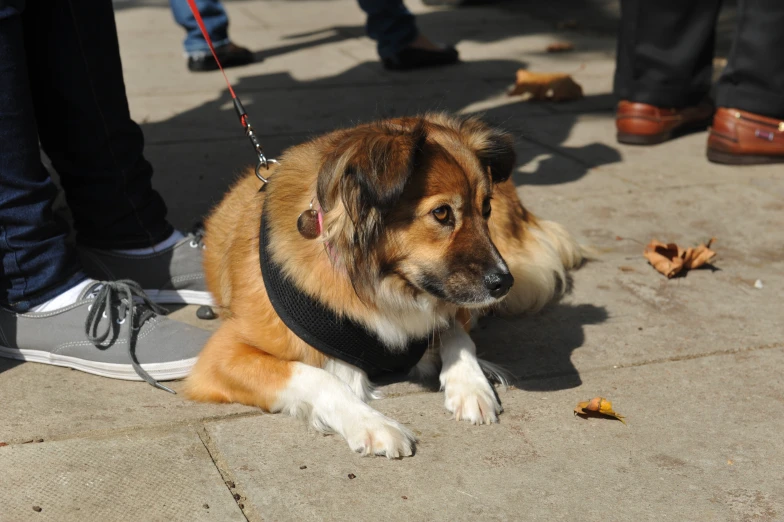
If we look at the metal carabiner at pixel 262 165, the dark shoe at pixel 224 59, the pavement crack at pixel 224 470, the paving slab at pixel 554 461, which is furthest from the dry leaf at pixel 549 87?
the pavement crack at pixel 224 470

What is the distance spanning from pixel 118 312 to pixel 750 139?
4.42 metres

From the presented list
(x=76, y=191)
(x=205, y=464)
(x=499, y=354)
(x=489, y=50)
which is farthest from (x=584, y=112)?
(x=205, y=464)

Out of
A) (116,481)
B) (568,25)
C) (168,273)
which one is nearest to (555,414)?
(116,481)

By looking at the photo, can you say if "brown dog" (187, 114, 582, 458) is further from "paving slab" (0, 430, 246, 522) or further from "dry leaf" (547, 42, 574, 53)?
"dry leaf" (547, 42, 574, 53)

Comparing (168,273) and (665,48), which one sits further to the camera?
(665,48)

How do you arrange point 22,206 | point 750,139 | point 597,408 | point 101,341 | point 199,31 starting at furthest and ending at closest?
point 199,31 → point 750,139 → point 101,341 → point 22,206 → point 597,408

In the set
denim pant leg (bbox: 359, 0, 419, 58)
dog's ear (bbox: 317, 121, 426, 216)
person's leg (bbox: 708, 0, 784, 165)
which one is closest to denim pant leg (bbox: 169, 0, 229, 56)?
denim pant leg (bbox: 359, 0, 419, 58)

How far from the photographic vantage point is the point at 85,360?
3.47 metres

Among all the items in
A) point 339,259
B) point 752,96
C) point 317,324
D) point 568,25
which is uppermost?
point 339,259

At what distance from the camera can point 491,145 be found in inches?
132

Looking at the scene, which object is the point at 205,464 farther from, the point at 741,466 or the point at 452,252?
the point at 741,466

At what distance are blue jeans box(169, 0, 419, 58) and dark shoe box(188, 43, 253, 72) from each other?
0.22 feet

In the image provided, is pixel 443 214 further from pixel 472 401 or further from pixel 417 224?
pixel 472 401

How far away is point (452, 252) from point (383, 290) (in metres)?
0.29
